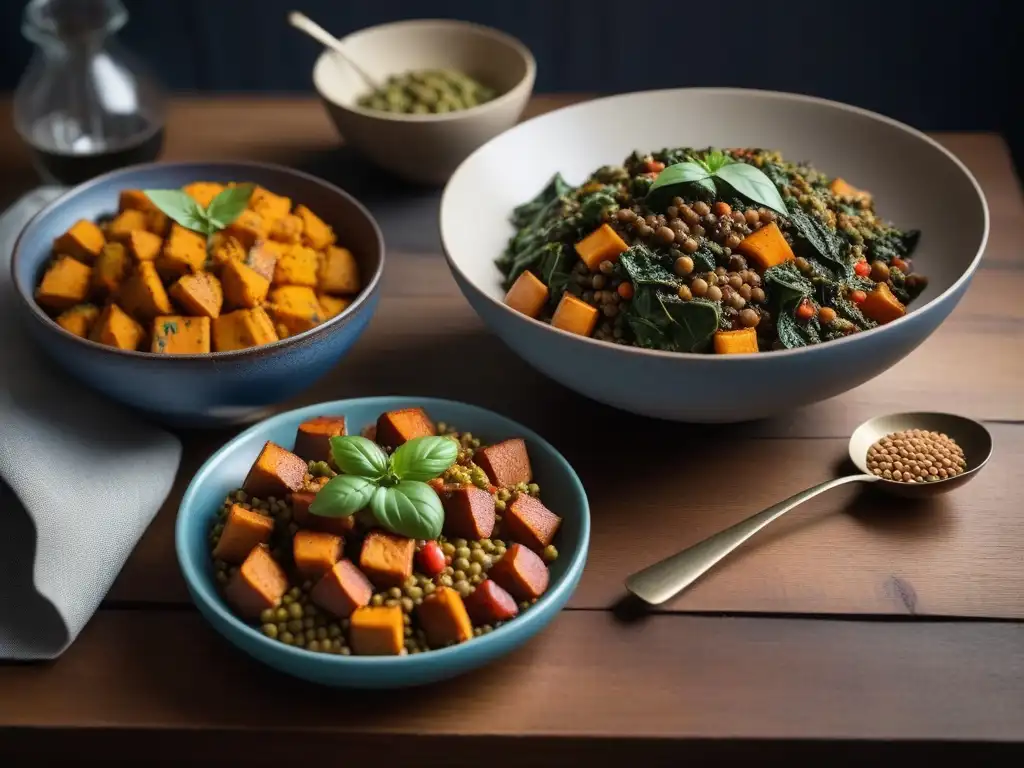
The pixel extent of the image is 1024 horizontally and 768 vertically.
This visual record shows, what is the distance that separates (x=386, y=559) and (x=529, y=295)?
0.48 metres

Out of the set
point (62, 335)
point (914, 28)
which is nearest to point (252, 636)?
point (62, 335)

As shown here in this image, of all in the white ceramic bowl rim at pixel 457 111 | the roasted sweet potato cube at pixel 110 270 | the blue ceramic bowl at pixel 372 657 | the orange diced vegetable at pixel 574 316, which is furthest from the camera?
the white ceramic bowl rim at pixel 457 111

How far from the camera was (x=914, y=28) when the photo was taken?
3.19 metres

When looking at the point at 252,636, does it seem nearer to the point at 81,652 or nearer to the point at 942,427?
the point at 81,652

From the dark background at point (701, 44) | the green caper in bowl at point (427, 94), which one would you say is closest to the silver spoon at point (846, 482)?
the green caper in bowl at point (427, 94)

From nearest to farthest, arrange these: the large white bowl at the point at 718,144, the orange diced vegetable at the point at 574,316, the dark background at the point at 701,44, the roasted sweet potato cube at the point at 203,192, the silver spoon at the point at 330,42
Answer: the large white bowl at the point at 718,144
the orange diced vegetable at the point at 574,316
the roasted sweet potato cube at the point at 203,192
the silver spoon at the point at 330,42
the dark background at the point at 701,44

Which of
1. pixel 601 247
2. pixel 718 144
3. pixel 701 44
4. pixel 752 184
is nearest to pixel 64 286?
pixel 601 247

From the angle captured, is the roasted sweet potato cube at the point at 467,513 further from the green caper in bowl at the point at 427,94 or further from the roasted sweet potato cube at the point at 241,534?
the green caper in bowl at the point at 427,94

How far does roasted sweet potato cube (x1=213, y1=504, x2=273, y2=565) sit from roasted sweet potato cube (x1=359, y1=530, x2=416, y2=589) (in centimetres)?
12

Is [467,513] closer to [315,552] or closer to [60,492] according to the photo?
[315,552]

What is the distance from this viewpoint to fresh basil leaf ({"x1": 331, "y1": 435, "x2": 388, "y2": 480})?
4.33 ft

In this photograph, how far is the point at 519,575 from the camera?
1.26 metres

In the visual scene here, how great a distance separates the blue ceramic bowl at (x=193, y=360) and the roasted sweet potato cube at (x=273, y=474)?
0.15m

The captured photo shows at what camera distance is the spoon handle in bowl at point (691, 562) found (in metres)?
1.34
